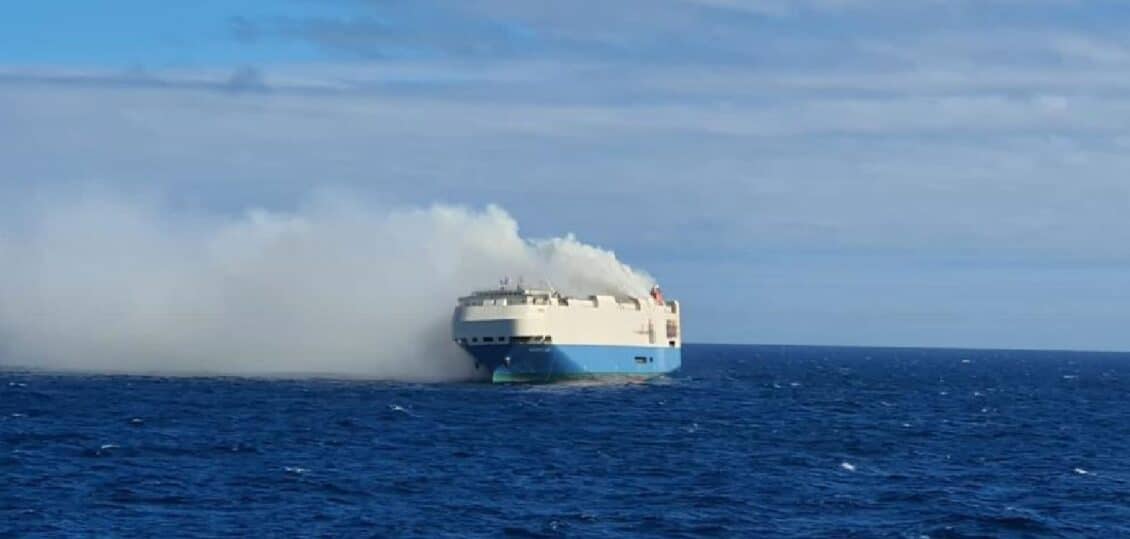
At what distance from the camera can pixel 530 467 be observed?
255 ft

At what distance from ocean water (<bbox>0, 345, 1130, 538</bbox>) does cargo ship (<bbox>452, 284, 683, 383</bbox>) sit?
9.69 meters

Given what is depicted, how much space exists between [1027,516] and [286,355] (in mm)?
143369

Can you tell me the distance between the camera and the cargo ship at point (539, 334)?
143 m

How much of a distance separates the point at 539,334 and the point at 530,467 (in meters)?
65.5

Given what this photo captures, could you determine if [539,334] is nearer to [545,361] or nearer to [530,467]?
[545,361]

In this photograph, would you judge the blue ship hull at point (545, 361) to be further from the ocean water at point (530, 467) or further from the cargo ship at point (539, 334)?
the ocean water at point (530, 467)

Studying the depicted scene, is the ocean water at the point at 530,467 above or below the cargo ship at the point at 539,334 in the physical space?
below

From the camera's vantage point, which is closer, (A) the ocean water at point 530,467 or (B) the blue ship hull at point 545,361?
(A) the ocean water at point 530,467

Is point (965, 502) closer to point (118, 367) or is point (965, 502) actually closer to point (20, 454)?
point (20, 454)

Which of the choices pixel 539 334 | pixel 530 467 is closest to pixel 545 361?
pixel 539 334

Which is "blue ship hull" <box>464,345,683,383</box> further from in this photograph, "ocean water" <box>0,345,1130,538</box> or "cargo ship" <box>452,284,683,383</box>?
"ocean water" <box>0,345,1130,538</box>

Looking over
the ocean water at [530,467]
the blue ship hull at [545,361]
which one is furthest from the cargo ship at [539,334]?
the ocean water at [530,467]

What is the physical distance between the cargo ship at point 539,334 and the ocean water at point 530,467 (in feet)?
31.8

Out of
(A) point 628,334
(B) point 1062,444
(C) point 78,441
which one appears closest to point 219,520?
(C) point 78,441
